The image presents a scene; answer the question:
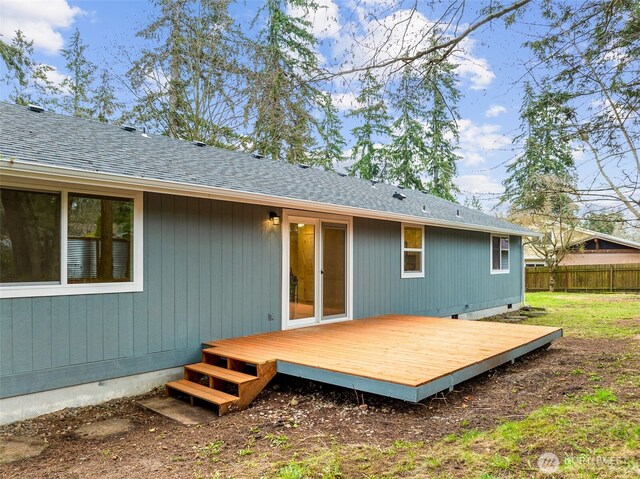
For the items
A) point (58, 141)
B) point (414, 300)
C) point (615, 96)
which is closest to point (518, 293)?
point (414, 300)

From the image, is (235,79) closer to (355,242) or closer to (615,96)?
(355,242)

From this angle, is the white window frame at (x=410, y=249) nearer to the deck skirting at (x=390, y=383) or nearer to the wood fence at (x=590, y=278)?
the deck skirting at (x=390, y=383)

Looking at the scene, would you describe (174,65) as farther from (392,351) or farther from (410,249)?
(392,351)

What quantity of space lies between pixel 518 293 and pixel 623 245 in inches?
532

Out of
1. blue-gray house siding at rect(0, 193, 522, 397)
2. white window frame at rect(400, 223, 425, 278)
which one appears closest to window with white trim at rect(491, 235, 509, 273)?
white window frame at rect(400, 223, 425, 278)

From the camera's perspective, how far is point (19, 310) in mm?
3980

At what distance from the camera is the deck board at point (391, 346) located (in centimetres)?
437

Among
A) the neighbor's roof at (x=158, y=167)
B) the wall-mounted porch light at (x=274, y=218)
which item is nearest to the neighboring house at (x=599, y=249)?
the neighbor's roof at (x=158, y=167)

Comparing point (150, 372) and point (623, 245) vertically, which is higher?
point (623, 245)

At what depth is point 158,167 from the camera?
5.35 meters

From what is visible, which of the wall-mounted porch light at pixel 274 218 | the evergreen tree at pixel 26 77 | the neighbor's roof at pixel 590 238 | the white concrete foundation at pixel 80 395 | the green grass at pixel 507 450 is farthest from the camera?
the neighbor's roof at pixel 590 238

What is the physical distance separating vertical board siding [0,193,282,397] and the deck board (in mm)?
447

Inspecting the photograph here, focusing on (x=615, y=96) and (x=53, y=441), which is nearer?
(x=53, y=441)

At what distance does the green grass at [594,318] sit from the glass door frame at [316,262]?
4.63 meters
